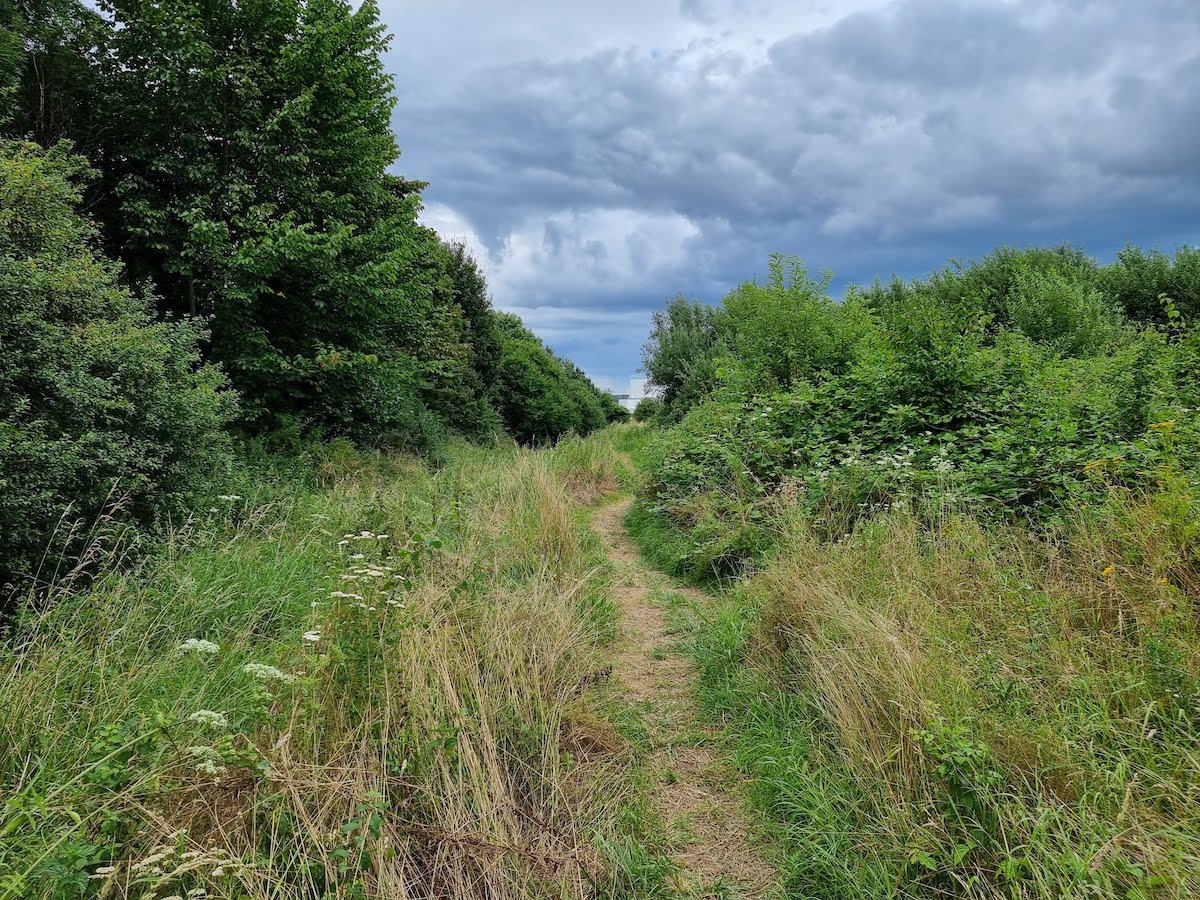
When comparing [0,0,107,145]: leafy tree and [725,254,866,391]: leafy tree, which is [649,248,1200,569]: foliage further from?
[0,0,107,145]: leafy tree

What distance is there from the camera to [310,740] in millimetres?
2340

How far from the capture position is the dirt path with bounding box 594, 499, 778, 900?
2.50 meters

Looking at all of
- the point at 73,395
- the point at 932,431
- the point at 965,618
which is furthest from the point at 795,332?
the point at 73,395

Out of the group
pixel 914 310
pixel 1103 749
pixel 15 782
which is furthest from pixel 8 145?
pixel 914 310

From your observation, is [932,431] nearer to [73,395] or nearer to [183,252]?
[73,395]

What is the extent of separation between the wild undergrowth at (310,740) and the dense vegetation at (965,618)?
3.45 ft

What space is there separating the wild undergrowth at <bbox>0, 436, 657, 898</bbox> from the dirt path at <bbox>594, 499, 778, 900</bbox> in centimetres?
26

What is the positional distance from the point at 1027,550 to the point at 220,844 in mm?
4535

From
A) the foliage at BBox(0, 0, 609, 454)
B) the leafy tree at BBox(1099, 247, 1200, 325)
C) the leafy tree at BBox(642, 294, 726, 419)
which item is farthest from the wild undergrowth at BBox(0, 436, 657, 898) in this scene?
the leafy tree at BBox(1099, 247, 1200, 325)

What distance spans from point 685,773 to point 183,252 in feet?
31.9

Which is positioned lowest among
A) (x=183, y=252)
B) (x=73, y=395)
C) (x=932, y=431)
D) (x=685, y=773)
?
(x=685, y=773)

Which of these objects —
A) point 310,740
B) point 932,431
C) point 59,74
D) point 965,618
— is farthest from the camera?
point 59,74

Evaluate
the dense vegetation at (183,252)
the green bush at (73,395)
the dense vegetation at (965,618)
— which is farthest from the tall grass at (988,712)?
the dense vegetation at (183,252)

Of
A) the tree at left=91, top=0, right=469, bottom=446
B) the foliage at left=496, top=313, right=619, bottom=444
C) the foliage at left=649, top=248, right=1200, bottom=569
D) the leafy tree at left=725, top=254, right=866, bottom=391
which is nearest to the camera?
the foliage at left=649, top=248, right=1200, bottom=569
